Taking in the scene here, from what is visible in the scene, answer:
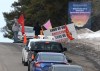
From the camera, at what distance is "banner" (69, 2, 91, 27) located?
43.7 metres

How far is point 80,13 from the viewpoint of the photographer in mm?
43562

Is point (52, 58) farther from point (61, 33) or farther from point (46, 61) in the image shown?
point (61, 33)

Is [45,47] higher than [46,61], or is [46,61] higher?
[45,47]

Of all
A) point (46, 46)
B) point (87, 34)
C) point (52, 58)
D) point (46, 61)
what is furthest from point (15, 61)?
point (87, 34)

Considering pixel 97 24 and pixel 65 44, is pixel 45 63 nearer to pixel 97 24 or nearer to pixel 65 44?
pixel 65 44

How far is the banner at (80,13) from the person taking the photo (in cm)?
4369

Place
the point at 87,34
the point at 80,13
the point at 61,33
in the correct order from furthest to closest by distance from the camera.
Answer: the point at 87,34
the point at 80,13
the point at 61,33

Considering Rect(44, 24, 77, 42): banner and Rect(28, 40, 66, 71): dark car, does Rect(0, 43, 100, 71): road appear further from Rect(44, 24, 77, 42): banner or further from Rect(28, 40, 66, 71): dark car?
Rect(44, 24, 77, 42): banner

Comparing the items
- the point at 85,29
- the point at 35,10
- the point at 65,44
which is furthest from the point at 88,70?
the point at 35,10

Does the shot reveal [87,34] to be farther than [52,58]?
Yes

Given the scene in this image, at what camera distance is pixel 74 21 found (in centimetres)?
4434

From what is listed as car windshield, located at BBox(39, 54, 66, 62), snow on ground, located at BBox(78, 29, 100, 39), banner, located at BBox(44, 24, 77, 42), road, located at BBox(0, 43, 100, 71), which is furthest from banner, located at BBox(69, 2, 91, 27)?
car windshield, located at BBox(39, 54, 66, 62)

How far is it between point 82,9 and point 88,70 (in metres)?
15.5

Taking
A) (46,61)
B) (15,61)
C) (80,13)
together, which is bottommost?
(15,61)
